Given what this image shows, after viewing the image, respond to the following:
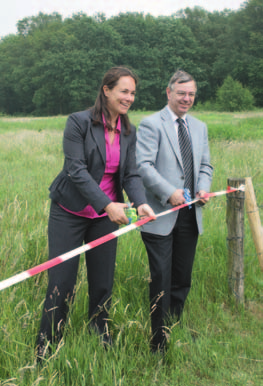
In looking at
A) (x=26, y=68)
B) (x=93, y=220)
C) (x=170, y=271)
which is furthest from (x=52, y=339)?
(x=26, y=68)

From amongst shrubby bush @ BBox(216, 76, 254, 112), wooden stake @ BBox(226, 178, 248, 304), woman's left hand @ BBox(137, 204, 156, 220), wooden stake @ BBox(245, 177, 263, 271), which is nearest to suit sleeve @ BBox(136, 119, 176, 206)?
woman's left hand @ BBox(137, 204, 156, 220)

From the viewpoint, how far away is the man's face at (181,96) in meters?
3.02

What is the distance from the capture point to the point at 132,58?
6397 centimetres

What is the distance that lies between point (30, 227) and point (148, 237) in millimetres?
2153

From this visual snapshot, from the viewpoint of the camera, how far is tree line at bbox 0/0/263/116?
194ft

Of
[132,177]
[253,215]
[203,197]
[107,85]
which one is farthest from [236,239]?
[107,85]

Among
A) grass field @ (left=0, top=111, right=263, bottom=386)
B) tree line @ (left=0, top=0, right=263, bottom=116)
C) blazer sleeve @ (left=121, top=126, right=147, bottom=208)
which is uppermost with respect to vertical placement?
tree line @ (left=0, top=0, right=263, bottom=116)

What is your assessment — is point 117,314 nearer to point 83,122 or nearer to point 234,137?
point 83,122

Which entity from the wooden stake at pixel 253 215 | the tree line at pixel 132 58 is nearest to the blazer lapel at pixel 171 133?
the wooden stake at pixel 253 215

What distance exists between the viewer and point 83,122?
2.49 m

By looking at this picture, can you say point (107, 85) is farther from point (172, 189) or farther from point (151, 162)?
point (172, 189)

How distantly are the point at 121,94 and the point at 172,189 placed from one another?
78 cm

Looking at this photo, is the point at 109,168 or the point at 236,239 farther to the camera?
the point at 236,239

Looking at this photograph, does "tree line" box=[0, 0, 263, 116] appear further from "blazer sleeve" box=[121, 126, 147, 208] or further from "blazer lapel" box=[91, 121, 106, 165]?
"blazer lapel" box=[91, 121, 106, 165]
